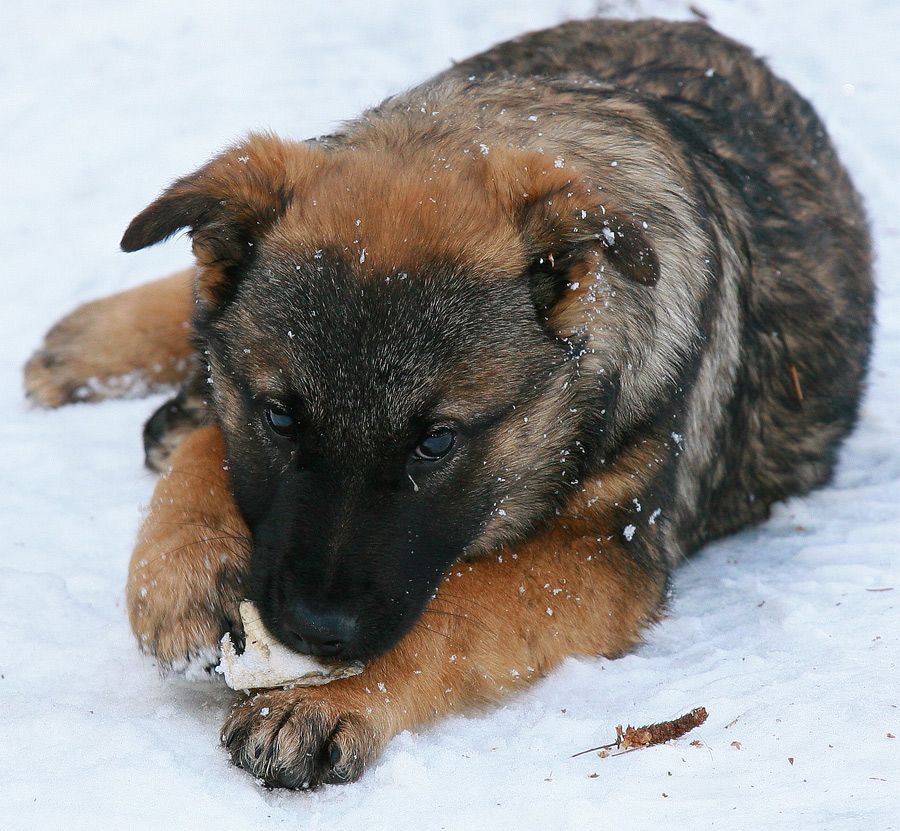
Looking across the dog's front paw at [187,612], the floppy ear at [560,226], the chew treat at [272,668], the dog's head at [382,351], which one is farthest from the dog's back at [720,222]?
the dog's front paw at [187,612]

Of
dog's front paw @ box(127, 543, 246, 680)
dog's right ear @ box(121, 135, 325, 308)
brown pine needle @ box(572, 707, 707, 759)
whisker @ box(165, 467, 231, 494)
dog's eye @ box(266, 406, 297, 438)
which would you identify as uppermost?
dog's right ear @ box(121, 135, 325, 308)

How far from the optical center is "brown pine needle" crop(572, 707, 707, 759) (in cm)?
329

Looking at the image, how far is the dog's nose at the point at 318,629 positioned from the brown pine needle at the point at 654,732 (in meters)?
0.78

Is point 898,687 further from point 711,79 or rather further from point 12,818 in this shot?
point 711,79

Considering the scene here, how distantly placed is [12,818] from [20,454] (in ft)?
9.66

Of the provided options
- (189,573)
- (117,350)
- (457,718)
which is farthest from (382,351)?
(117,350)

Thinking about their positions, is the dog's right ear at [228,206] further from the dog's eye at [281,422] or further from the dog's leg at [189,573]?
the dog's leg at [189,573]

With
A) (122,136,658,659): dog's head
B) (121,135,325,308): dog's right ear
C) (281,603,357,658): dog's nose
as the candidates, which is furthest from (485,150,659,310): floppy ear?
(281,603,357,658): dog's nose

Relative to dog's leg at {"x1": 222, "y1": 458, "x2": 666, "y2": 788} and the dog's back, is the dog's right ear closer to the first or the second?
the dog's back

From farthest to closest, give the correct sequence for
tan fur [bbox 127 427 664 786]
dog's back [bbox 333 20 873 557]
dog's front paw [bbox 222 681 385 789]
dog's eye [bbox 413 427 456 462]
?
dog's back [bbox 333 20 873 557] < dog's eye [bbox 413 427 456 462] < tan fur [bbox 127 427 664 786] < dog's front paw [bbox 222 681 385 789]

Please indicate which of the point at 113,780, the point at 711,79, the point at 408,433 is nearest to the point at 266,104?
the point at 711,79

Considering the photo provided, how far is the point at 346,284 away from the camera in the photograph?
11.2 feet

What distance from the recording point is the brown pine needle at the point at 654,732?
3.29m

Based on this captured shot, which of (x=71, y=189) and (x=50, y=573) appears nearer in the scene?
(x=50, y=573)
